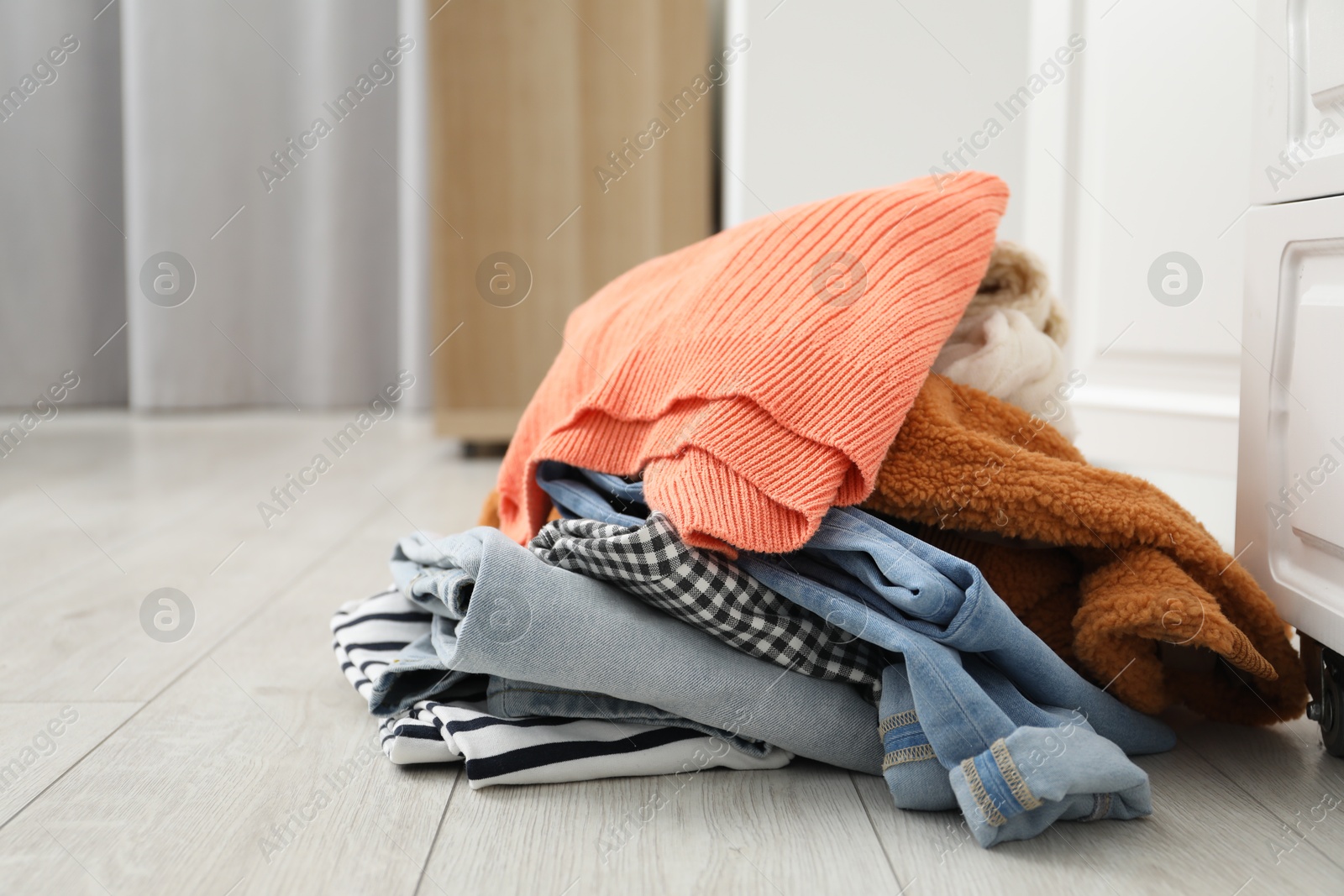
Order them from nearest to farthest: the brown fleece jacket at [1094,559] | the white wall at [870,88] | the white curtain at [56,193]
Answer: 1. the brown fleece jacket at [1094,559]
2. the white wall at [870,88]
3. the white curtain at [56,193]

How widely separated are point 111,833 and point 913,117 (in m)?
1.29

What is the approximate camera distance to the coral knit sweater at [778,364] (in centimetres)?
57

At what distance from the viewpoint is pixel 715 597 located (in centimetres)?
58

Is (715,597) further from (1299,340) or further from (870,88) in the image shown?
(870,88)

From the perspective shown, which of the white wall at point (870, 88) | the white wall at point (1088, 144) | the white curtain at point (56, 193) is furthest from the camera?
the white curtain at point (56, 193)

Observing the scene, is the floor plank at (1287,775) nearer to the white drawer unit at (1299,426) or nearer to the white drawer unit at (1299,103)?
the white drawer unit at (1299,426)

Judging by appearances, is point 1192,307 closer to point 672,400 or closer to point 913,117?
point 913,117

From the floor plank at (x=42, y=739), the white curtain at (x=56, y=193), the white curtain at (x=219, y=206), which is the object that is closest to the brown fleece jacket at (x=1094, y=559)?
the floor plank at (x=42, y=739)

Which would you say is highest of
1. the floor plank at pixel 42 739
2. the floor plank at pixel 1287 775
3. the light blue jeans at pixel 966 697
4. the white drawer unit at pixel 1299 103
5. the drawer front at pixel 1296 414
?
the white drawer unit at pixel 1299 103

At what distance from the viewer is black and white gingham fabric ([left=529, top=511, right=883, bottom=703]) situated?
58 cm

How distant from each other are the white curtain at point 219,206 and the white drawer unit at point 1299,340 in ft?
6.27

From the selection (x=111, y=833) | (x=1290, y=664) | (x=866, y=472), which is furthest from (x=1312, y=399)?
(x=111, y=833)

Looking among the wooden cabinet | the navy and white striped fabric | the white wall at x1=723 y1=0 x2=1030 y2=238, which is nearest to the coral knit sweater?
the navy and white striped fabric

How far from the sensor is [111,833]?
52cm
